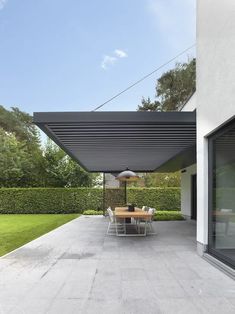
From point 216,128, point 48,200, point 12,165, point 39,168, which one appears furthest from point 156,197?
point 216,128

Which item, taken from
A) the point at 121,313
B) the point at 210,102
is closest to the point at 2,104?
the point at 210,102

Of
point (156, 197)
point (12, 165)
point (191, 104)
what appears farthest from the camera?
point (12, 165)

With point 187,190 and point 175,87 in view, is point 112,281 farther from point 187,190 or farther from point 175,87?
point 175,87

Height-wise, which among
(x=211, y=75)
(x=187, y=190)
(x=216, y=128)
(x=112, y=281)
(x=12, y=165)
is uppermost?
(x=211, y=75)

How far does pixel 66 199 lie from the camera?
2303 cm

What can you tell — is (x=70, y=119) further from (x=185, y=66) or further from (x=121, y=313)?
(x=185, y=66)

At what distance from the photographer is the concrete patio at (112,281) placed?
4508mm

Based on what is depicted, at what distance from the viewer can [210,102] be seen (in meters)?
7.23

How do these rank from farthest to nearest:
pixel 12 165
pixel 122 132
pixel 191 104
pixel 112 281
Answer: pixel 12 165, pixel 191 104, pixel 122 132, pixel 112 281

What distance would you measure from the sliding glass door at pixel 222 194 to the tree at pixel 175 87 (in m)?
25.4

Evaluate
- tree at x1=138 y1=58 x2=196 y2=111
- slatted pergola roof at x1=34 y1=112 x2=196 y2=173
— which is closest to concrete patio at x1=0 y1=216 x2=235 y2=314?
slatted pergola roof at x1=34 y1=112 x2=196 y2=173

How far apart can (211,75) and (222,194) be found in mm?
2366

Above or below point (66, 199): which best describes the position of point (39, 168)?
above

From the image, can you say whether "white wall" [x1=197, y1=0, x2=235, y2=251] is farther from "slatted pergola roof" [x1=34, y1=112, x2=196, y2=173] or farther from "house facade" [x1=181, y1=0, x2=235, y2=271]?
"slatted pergola roof" [x1=34, y1=112, x2=196, y2=173]
